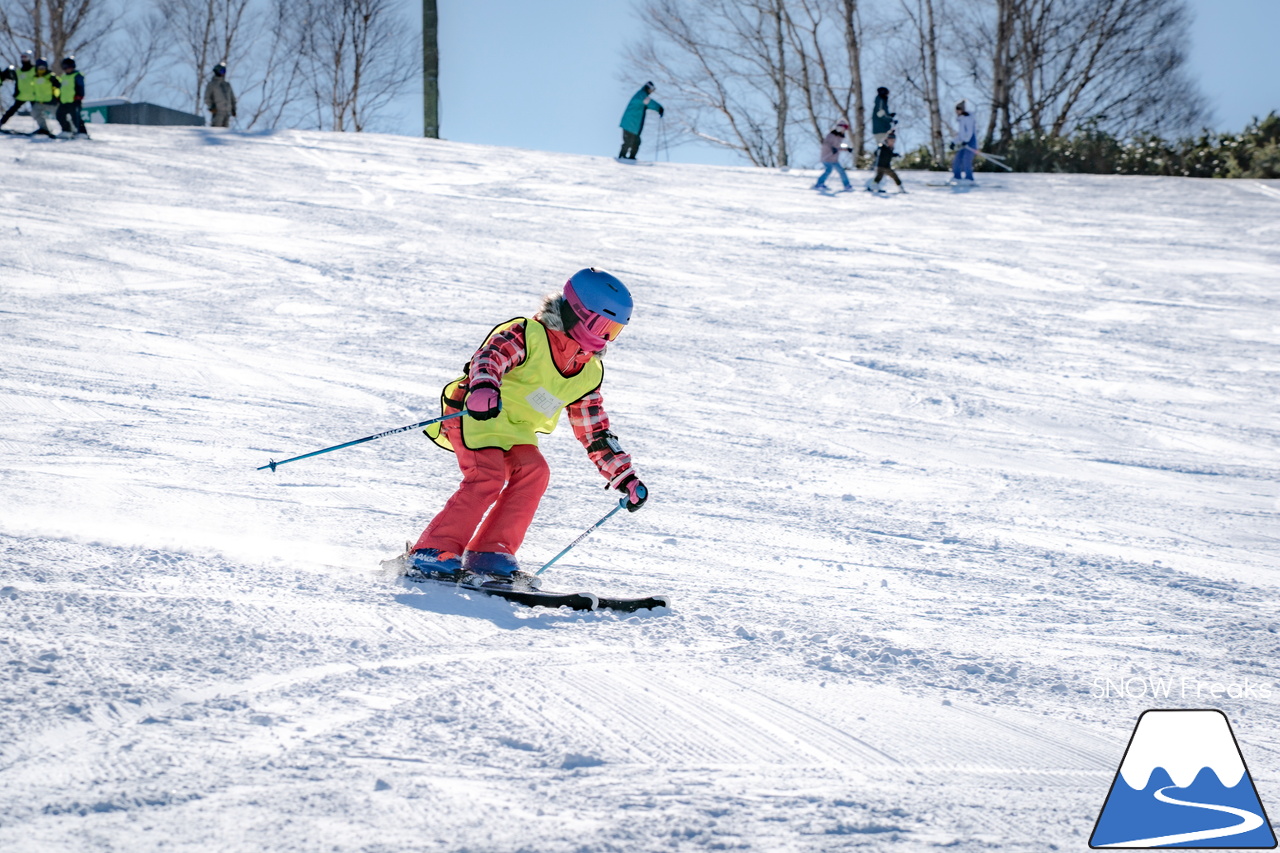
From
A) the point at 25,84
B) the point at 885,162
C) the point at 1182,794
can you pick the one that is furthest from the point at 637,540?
the point at 25,84

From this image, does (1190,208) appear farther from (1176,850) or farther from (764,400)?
(1176,850)

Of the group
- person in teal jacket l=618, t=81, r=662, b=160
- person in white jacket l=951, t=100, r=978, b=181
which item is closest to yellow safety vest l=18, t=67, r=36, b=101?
person in teal jacket l=618, t=81, r=662, b=160

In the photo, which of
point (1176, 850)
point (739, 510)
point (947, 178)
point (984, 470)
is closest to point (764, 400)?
point (984, 470)

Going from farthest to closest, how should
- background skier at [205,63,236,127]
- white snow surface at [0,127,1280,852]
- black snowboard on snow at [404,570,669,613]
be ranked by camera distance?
background skier at [205,63,236,127] → black snowboard on snow at [404,570,669,613] → white snow surface at [0,127,1280,852]

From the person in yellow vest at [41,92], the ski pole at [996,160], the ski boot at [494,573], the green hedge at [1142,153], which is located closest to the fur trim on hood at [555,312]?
the ski boot at [494,573]

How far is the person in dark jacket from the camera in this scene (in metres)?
17.5

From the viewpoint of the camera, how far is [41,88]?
16.3 metres

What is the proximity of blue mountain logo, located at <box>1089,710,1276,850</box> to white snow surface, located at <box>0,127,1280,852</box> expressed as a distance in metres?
0.07

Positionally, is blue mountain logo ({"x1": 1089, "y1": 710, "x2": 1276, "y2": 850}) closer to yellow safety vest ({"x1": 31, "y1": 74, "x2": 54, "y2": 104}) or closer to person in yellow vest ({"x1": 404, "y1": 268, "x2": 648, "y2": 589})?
person in yellow vest ({"x1": 404, "y1": 268, "x2": 648, "y2": 589})

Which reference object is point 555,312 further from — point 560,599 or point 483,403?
point 560,599

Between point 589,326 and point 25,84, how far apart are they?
56.4 ft

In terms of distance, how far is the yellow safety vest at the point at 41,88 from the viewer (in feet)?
53.4

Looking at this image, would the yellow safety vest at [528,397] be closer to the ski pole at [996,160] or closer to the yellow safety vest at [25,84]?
the yellow safety vest at [25,84]

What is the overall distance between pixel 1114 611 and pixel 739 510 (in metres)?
1.90
